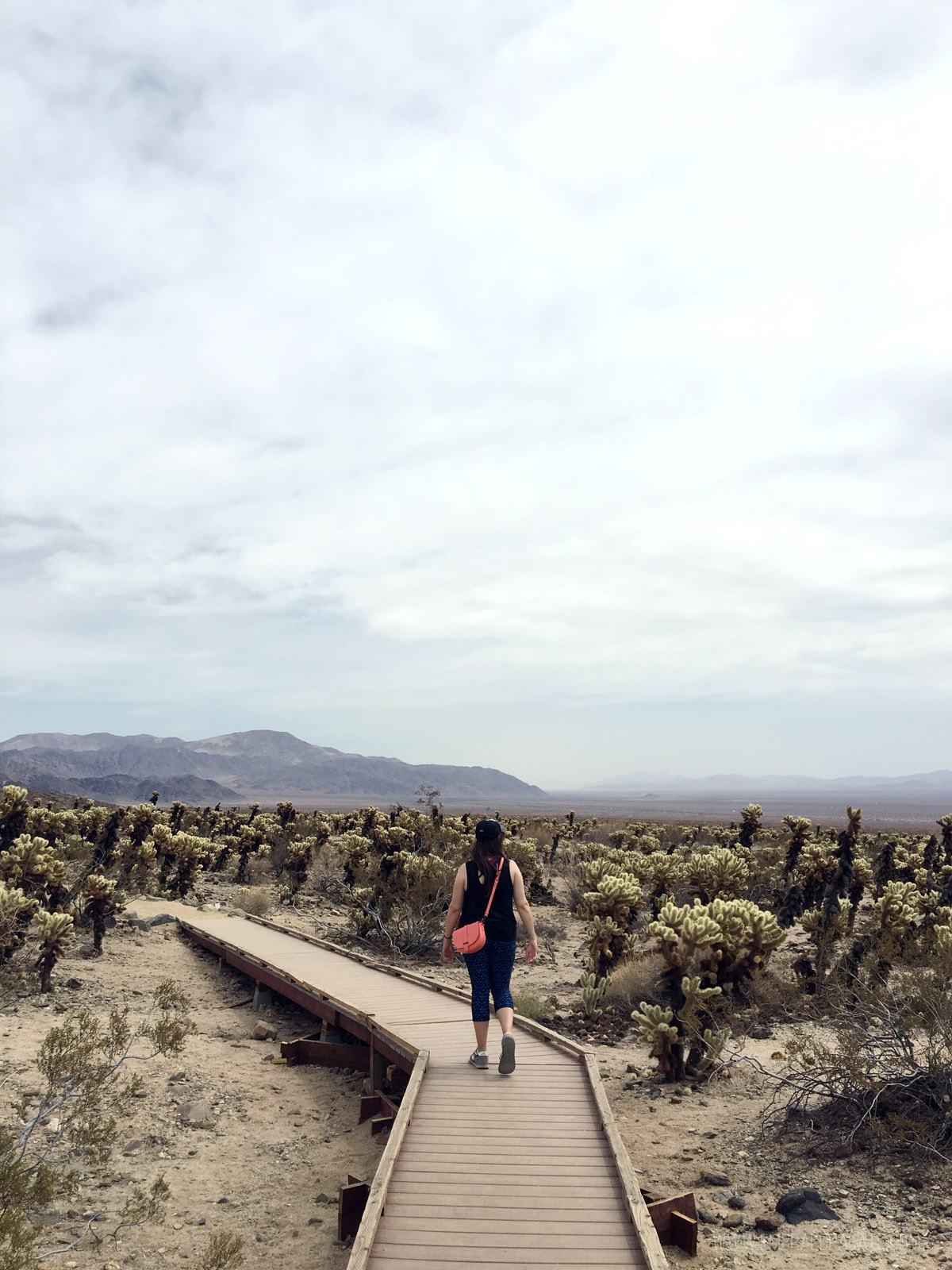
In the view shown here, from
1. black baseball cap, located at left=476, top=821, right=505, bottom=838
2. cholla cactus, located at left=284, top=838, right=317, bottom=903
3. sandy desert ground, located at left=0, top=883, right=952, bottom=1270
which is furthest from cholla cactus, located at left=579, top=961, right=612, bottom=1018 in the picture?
cholla cactus, located at left=284, top=838, right=317, bottom=903

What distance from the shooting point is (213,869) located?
79.9ft

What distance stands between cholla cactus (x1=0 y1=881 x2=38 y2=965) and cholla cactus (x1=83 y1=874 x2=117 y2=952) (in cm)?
113

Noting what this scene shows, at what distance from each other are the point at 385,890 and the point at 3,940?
26.1 feet

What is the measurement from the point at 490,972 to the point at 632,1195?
225 cm

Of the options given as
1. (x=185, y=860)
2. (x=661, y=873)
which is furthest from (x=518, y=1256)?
(x=185, y=860)

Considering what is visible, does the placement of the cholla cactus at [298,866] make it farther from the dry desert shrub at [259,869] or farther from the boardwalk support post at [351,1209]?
the boardwalk support post at [351,1209]

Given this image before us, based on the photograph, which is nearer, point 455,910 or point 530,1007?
point 455,910

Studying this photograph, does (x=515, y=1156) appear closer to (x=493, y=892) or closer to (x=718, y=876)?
(x=493, y=892)

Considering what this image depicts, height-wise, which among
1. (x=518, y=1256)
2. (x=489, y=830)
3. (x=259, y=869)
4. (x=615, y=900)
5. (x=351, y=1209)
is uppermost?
(x=489, y=830)

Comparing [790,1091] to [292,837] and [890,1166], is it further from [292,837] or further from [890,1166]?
[292,837]

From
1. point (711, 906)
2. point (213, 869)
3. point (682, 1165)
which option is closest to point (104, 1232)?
point (682, 1165)

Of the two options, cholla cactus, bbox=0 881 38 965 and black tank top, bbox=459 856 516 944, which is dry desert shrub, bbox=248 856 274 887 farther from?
black tank top, bbox=459 856 516 944

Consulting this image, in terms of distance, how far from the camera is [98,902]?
1249 cm

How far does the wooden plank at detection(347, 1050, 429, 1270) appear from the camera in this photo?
4.21m
